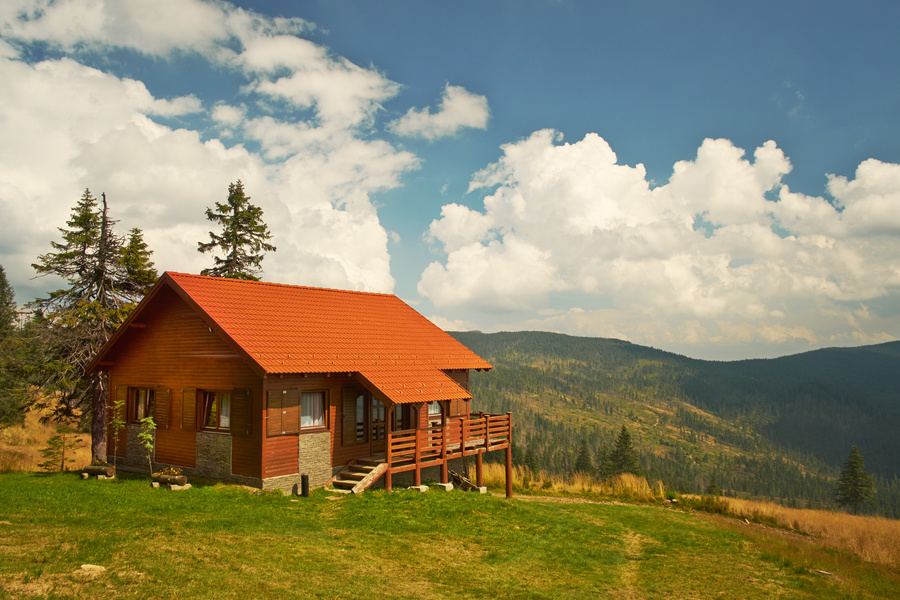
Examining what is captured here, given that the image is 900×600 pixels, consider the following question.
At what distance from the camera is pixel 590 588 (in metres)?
11.5

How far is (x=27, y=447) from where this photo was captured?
99.8 feet

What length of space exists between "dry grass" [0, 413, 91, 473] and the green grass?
3.73m

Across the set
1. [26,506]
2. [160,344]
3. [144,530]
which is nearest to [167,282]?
[160,344]

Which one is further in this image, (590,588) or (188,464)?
(188,464)

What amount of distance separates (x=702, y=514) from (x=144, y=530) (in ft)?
72.1

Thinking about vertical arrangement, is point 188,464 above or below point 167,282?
below

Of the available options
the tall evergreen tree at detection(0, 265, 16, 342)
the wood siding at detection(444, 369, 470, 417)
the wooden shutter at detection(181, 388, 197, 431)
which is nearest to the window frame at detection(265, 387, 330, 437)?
the wooden shutter at detection(181, 388, 197, 431)

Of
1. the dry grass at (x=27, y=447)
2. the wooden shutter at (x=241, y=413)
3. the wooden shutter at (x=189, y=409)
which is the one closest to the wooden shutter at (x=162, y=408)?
the wooden shutter at (x=189, y=409)

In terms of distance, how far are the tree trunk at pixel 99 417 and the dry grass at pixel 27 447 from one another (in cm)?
93

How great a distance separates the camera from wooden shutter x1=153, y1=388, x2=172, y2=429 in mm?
21219

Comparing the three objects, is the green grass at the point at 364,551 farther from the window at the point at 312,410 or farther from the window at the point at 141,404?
the window at the point at 141,404

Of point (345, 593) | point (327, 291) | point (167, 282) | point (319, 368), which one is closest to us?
point (345, 593)

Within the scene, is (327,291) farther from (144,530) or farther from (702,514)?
(702,514)

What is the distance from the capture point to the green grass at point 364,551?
9203 millimetres
